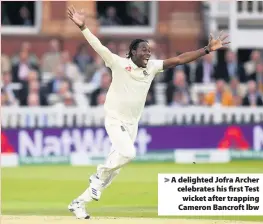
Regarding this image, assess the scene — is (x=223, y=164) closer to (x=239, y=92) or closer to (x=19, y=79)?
(x=239, y=92)

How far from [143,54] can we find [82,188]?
5760mm

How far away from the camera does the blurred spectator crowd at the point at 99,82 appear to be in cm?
2416

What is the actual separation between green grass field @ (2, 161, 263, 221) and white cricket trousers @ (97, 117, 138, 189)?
1655 mm

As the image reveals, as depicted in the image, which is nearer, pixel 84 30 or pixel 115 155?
pixel 84 30

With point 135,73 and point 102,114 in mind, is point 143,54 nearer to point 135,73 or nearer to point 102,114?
point 135,73

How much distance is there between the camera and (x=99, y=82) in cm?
2470

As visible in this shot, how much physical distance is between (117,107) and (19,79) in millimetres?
10739

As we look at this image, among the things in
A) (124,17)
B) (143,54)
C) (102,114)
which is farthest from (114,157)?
(124,17)

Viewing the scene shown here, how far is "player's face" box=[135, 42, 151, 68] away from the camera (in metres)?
13.8

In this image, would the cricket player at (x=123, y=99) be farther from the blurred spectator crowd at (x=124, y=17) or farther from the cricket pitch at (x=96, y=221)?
the blurred spectator crowd at (x=124, y=17)

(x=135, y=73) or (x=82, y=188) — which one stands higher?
(x=135, y=73)

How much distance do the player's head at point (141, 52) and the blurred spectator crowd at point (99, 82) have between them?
1005 cm

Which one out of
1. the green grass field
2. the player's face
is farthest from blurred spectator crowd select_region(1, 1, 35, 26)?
the player's face

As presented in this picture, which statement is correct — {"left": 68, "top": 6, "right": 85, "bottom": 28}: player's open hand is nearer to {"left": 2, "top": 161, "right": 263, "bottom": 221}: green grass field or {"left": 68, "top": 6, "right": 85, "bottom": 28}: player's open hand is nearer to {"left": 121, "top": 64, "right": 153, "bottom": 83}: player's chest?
{"left": 121, "top": 64, "right": 153, "bottom": 83}: player's chest
